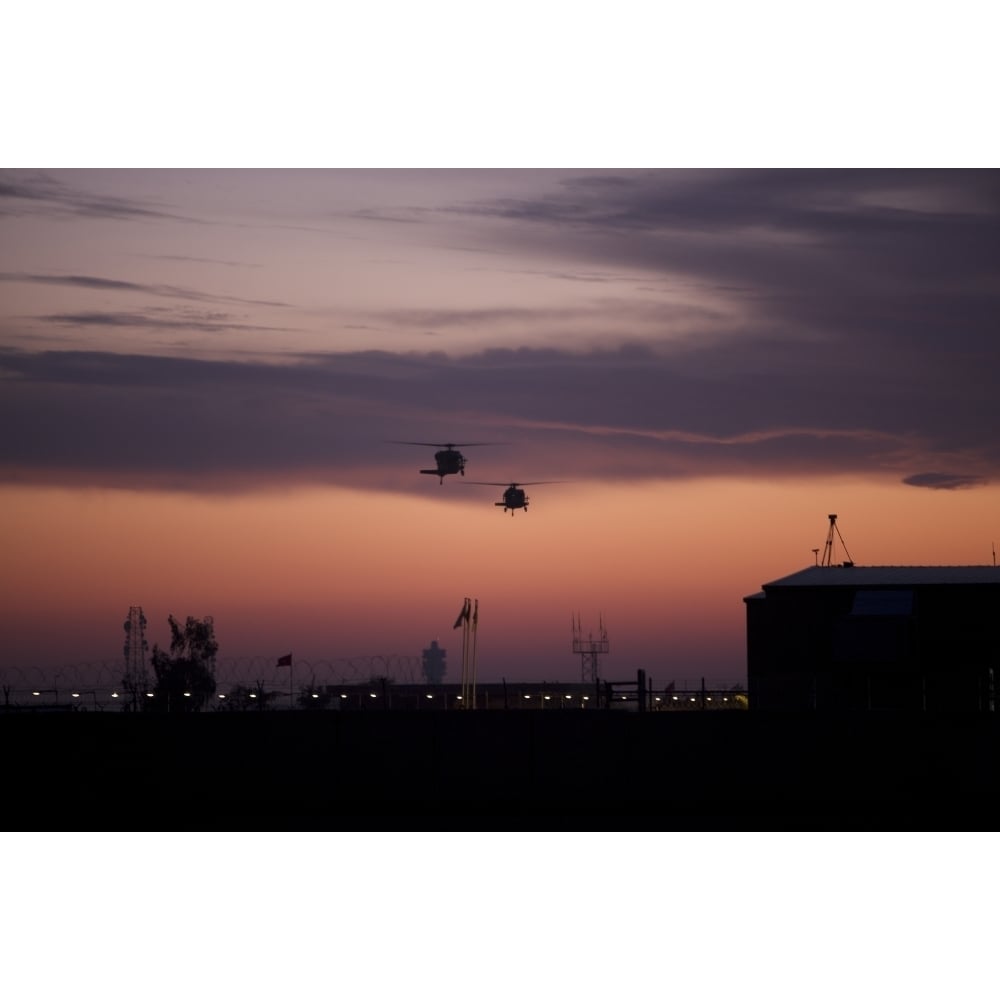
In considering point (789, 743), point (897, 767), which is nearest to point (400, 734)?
point (789, 743)

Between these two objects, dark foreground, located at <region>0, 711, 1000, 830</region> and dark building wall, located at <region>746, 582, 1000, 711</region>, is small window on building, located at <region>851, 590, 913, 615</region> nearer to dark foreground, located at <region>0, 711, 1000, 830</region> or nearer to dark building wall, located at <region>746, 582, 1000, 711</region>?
dark building wall, located at <region>746, 582, 1000, 711</region>

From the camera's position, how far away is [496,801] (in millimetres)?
43250

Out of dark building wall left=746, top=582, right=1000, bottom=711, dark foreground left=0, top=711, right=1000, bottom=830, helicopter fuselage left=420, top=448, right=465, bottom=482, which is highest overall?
helicopter fuselage left=420, top=448, right=465, bottom=482

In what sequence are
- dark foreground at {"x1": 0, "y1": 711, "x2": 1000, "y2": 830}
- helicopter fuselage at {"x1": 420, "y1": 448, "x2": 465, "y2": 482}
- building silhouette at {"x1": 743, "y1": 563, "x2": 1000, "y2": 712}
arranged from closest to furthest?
1. dark foreground at {"x1": 0, "y1": 711, "x2": 1000, "y2": 830}
2. building silhouette at {"x1": 743, "y1": 563, "x2": 1000, "y2": 712}
3. helicopter fuselage at {"x1": 420, "y1": 448, "x2": 465, "y2": 482}

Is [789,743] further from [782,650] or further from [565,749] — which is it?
[782,650]

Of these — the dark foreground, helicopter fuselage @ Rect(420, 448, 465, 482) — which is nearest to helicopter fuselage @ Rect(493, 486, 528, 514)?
helicopter fuselage @ Rect(420, 448, 465, 482)

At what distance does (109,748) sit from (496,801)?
1020cm

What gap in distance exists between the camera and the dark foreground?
1695 inches

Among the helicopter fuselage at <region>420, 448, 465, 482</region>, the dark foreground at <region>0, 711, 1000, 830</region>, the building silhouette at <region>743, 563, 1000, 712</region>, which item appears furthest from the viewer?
the helicopter fuselage at <region>420, 448, 465, 482</region>

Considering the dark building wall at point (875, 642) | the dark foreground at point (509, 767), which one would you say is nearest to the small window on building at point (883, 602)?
the dark building wall at point (875, 642)

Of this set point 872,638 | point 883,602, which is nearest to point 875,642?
point 872,638

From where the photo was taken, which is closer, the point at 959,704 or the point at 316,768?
the point at 316,768

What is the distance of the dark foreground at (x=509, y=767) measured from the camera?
43062mm
